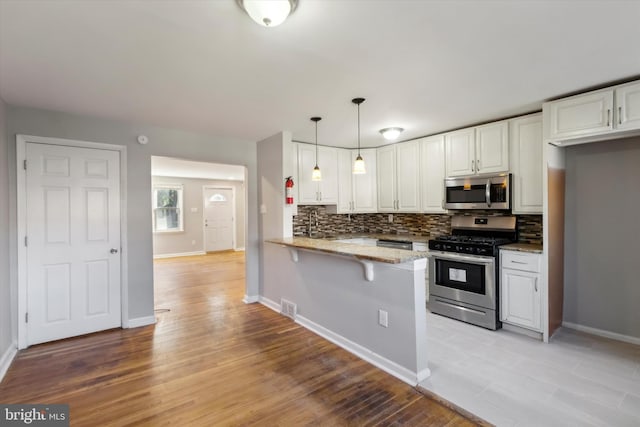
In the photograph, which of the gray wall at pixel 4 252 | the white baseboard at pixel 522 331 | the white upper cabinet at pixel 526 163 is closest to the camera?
the gray wall at pixel 4 252

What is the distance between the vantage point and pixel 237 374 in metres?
2.53

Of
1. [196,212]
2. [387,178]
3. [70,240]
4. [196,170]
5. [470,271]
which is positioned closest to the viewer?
[70,240]

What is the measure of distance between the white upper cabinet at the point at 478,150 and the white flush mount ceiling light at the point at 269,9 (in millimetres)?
2960

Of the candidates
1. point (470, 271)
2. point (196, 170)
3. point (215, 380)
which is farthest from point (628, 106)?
point (196, 170)

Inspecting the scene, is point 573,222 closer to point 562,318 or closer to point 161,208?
point 562,318

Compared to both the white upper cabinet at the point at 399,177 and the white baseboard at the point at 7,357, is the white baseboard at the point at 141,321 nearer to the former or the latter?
the white baseboard at the point at 7,357

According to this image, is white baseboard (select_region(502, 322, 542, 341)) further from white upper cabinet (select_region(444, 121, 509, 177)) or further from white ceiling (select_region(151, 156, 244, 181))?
white ceiling (select_region(151, 156, 244, 181))

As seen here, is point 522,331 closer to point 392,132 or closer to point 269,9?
point 392,132

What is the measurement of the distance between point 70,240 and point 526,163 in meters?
5.00

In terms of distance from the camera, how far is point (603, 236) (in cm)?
312

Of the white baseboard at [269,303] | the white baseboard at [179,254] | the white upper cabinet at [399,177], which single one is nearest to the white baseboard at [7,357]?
the white baseboard at [269,303]

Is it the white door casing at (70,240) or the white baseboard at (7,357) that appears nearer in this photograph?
the white baseboard at (7,357)

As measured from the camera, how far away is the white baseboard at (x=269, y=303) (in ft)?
13.4

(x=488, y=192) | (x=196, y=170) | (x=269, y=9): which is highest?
(x=196, y=170)
